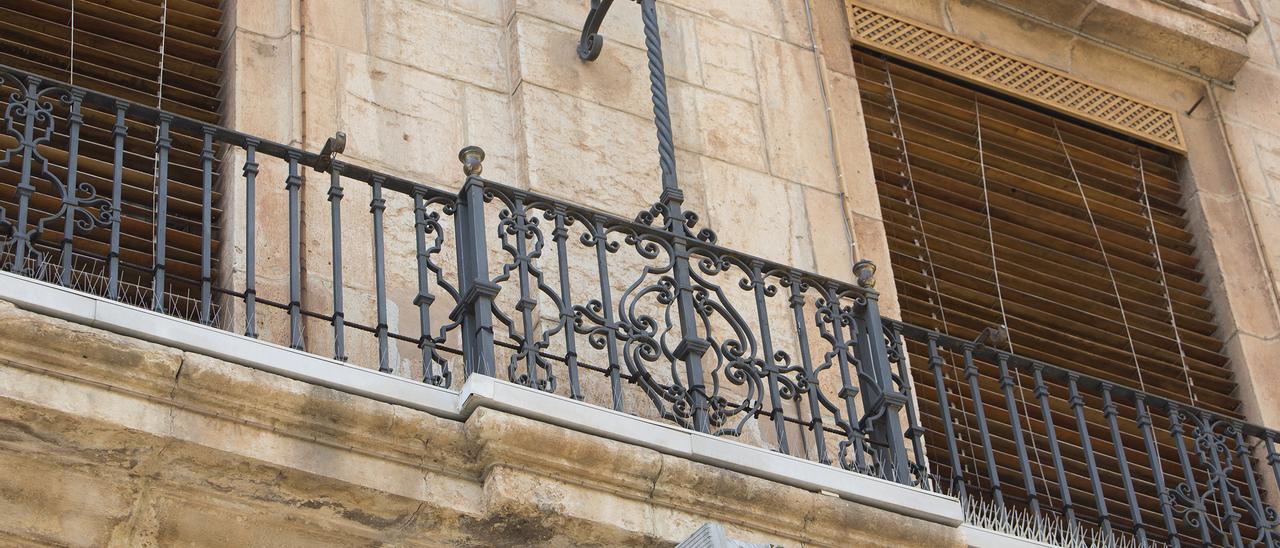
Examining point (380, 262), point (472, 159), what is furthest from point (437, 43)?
point (380, 262)

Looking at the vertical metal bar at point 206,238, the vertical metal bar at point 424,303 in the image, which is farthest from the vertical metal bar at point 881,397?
the vertical metal bar at point 206,238

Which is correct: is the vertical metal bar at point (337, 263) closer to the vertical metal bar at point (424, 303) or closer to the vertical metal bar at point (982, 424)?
the vertical metal bar at point (424, 303)

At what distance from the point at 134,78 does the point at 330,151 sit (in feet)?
4.99

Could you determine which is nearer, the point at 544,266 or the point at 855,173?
the point at 544,266

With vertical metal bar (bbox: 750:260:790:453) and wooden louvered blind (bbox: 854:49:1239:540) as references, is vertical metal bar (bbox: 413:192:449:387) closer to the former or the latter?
vertical metal bar (bbox: 750:260:790:453)

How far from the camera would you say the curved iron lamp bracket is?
8664mm

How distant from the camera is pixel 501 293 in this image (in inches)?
312

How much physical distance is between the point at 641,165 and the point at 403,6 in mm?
1103

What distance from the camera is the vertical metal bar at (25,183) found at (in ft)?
20.9

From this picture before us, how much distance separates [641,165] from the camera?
8680 millimetres

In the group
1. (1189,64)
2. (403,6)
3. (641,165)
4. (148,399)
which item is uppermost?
(1189,64)

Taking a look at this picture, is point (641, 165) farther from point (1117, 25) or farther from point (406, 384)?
point (1117, 25)

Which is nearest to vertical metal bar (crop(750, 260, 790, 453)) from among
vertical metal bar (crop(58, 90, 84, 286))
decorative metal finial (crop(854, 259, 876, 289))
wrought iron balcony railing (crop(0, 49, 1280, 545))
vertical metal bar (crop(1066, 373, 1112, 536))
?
wrought iron balcony railing (crop(0, 49, 1280, 545))

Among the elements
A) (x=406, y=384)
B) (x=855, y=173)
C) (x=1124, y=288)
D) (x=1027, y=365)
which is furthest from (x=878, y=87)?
(x=406, y=384)
